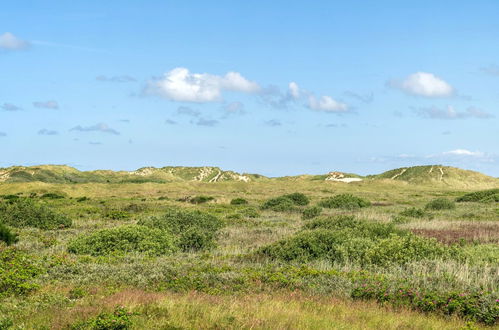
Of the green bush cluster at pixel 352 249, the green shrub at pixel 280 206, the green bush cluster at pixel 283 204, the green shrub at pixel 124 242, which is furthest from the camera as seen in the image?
the green bush cluster at pixel 283 204

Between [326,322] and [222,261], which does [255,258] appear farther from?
[326,322]

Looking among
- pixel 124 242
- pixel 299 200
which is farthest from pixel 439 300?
pixel 299 200

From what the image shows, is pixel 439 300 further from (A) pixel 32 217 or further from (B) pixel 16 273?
(A) pixel 32 217

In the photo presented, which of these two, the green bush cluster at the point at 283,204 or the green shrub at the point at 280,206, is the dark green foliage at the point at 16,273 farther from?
the green bush cluster at the point at 283,204

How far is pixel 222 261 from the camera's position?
15.6 metres

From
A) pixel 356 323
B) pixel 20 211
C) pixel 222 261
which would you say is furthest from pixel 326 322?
pixel 20 211

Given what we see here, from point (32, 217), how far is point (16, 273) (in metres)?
17.5

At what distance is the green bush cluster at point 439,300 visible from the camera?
9.38 m

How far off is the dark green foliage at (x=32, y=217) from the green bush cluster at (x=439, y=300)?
69.6 ft

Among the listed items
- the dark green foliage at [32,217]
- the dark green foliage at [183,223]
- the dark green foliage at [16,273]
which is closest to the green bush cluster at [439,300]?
the dark green foliage at [16,273]

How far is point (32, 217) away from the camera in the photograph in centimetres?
2775

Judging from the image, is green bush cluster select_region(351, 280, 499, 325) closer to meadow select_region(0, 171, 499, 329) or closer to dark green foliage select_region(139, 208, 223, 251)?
meadow select_region(0, 171, 499, 329)

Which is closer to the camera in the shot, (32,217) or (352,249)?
(352,249)

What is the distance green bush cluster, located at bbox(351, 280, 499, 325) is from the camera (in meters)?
9.38
